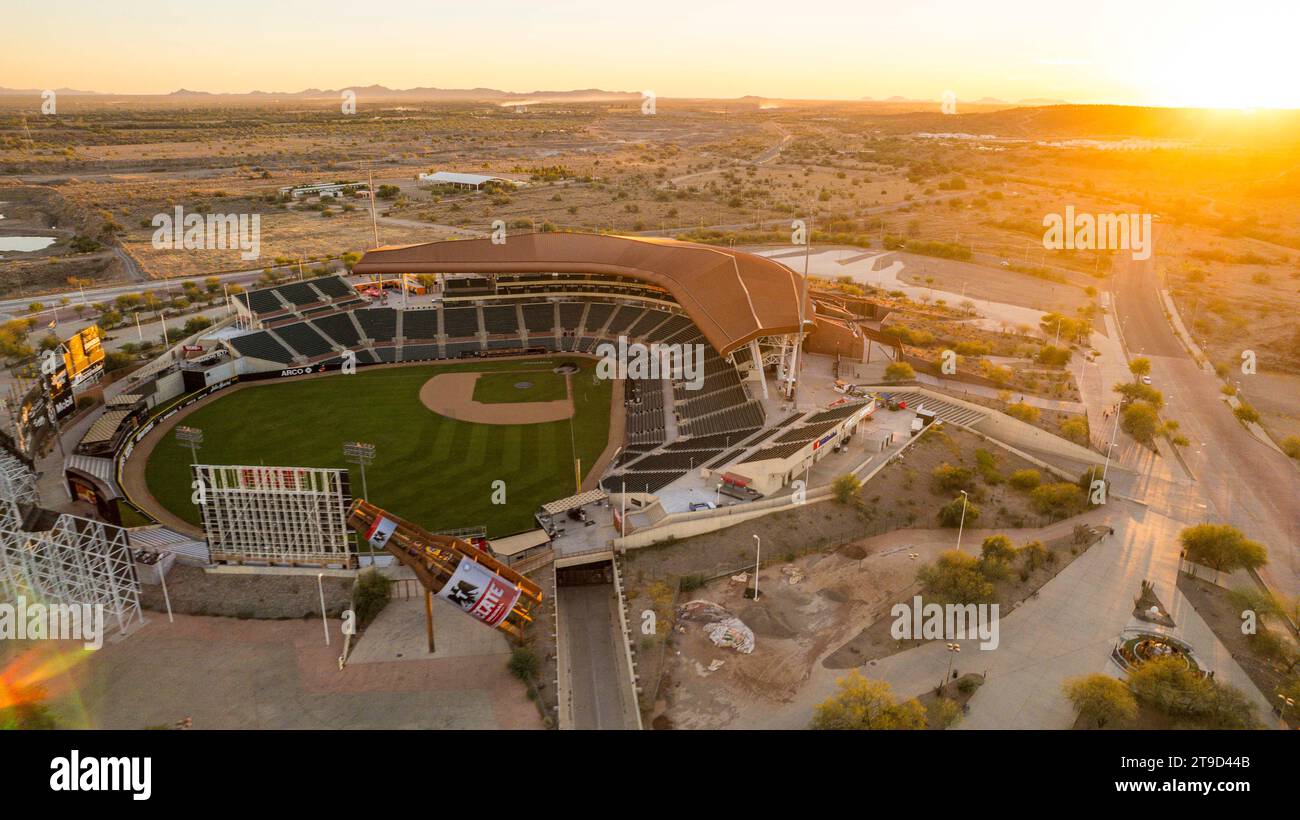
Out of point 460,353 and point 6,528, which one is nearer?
point 6,528

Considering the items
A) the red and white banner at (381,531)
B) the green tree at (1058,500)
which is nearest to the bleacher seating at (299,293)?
the red and white banner at (381,531)

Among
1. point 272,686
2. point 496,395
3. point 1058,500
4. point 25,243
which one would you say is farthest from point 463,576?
point 25,243

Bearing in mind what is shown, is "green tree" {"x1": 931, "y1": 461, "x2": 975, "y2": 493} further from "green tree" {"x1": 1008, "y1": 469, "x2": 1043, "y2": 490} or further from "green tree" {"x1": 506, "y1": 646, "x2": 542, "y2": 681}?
"green tree" {"x1": 506, "y1": 646, "x2": 542, "y2": 681}

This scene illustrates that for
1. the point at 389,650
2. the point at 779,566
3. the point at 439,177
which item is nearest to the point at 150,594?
the point at 389,650

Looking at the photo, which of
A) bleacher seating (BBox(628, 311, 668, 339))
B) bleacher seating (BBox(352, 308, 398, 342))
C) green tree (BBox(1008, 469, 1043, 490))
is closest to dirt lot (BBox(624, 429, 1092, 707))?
green tree (BBox(1008, 469, 1043, 490))

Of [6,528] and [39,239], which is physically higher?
[39,239]

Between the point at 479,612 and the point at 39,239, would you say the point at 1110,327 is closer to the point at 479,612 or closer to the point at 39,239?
the point at 479,612
